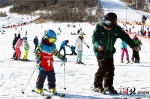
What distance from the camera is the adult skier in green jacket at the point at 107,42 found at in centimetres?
554

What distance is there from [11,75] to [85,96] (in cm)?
384

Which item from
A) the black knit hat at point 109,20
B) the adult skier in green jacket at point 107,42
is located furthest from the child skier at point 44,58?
the black knit hat at point 109,20

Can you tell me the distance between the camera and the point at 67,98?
18.3ft

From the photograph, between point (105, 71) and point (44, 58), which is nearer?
point (44, 58)

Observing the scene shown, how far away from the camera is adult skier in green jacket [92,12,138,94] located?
5.54m

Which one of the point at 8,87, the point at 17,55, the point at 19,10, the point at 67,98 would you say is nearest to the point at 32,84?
the point at 8,87

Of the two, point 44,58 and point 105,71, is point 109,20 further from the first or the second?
point 44,58

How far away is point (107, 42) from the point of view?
18.5 ft

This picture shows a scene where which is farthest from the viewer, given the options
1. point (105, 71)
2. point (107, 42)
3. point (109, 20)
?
point (105, 71)

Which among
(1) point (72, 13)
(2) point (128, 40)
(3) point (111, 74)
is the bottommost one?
(3) point (111, 74)

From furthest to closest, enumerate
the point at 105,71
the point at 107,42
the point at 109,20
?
1. the point at 105,71
2. the point at 107,42
3. the point at 109,20

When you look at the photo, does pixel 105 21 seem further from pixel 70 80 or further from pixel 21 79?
pixel 21 79

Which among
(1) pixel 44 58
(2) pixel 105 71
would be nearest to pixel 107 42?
(2) pixel 105 71

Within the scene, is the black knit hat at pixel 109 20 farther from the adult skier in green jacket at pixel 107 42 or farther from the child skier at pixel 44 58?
the child skier at pixel 44 58
